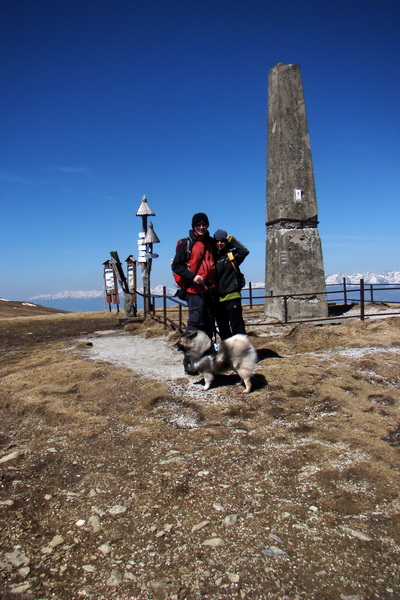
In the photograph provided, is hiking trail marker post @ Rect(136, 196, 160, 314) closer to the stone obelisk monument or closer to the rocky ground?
the stone obelisk monument

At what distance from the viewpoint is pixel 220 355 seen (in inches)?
211

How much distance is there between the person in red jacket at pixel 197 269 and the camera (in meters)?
5.55

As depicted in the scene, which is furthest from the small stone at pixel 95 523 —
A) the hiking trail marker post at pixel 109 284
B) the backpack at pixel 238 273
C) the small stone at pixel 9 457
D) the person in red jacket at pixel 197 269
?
the hiking trail marker post at pixel 109 284

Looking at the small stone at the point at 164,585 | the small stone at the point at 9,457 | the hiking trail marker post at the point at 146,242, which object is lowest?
the small stone at the point at 164,585

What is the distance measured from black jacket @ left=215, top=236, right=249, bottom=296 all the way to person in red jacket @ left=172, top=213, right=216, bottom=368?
0.09 meters

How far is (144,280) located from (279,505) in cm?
1408

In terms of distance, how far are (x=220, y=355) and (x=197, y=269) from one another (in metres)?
A: 1.18

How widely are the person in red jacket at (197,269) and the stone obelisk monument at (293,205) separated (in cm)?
569

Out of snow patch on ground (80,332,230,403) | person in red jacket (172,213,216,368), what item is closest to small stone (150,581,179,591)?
snow patch on ground (80,332,230,403)

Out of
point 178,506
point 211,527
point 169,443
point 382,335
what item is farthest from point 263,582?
point 382,335

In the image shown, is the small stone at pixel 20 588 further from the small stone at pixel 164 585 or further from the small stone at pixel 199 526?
→ the small stone at pixel 199 526

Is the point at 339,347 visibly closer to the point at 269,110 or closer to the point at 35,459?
the point at 35,459

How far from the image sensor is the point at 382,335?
8.45 m

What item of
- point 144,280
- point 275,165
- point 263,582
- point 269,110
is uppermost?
point 269,110
